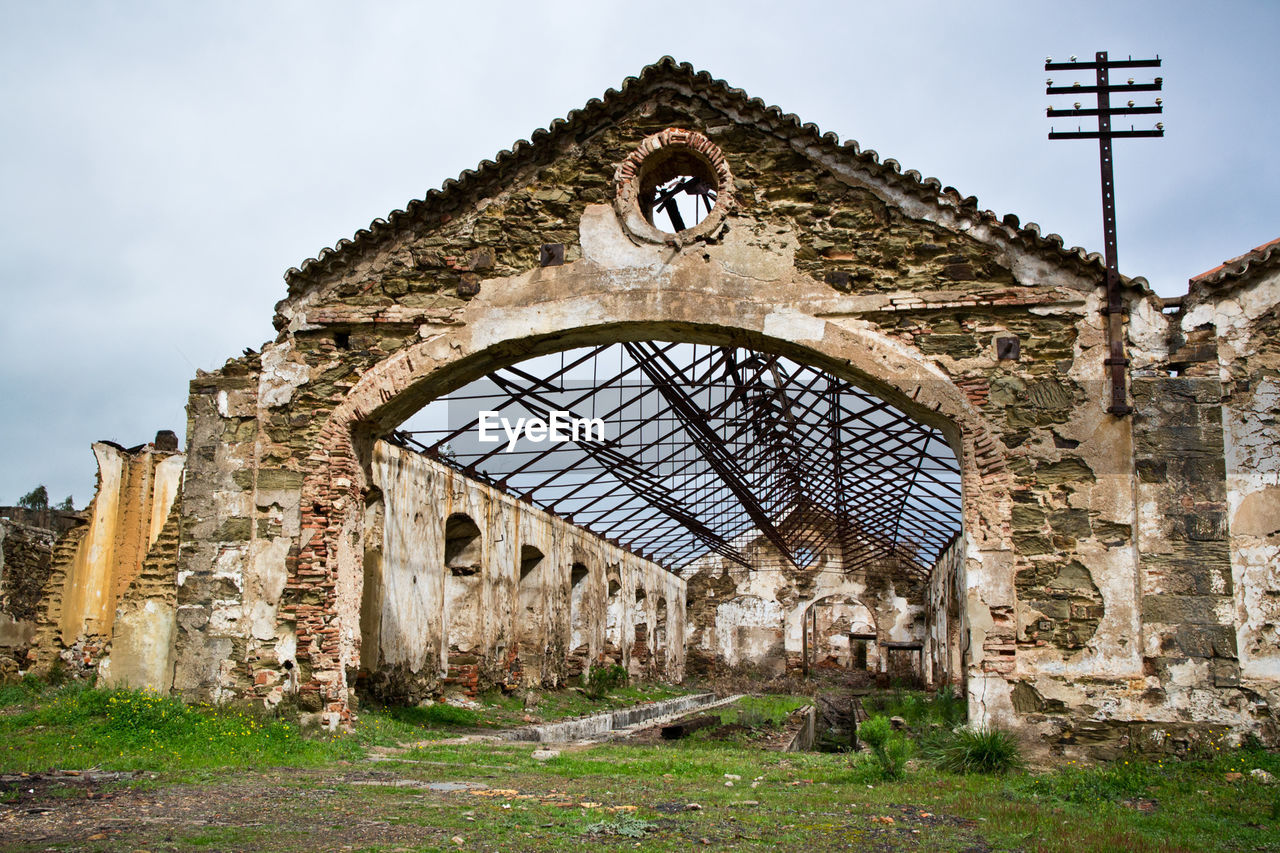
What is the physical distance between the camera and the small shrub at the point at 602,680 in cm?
2250

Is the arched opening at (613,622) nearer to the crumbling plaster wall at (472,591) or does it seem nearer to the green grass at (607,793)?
the crumbling plaster wall at (472,591)

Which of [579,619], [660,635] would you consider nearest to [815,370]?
[579,619]

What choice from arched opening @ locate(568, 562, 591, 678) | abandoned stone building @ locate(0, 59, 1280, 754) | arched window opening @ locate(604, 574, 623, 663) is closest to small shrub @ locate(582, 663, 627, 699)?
arched opening @ locate(568, 562, 591, 678)

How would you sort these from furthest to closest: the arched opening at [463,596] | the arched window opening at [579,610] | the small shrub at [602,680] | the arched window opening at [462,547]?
the arched window opening at [579,610]
the small shrub at [602,680]
the arched window opening at [462,547]
the arched opening at [463,596]

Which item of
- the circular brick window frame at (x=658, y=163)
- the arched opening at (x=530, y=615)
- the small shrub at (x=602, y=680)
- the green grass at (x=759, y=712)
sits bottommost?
the green grass at (x=759, y=712)

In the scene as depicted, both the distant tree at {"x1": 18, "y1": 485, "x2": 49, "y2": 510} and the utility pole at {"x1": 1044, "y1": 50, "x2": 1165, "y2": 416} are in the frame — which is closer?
the utility pole at {"x1": 1044, "y1": 50, "x2": 1165, "y2": 416}

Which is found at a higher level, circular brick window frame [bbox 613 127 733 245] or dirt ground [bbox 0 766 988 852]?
circular brick window frame [bbox 613 127 733 245]

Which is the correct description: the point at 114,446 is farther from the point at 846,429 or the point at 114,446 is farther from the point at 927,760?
the point at 927,760

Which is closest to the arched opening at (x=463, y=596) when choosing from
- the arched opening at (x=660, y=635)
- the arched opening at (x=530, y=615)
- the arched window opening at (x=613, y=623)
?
the arched opening at (x=530, y=615)

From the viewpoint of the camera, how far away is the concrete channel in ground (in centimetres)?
1316

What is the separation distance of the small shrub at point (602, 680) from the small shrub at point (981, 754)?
1411 cm

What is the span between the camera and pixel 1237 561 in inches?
325

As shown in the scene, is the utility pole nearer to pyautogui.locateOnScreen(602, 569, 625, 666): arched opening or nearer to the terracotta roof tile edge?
the terracotta roof tile edge

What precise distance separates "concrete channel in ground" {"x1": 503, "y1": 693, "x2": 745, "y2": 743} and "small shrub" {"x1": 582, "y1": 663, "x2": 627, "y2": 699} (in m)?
1.23
